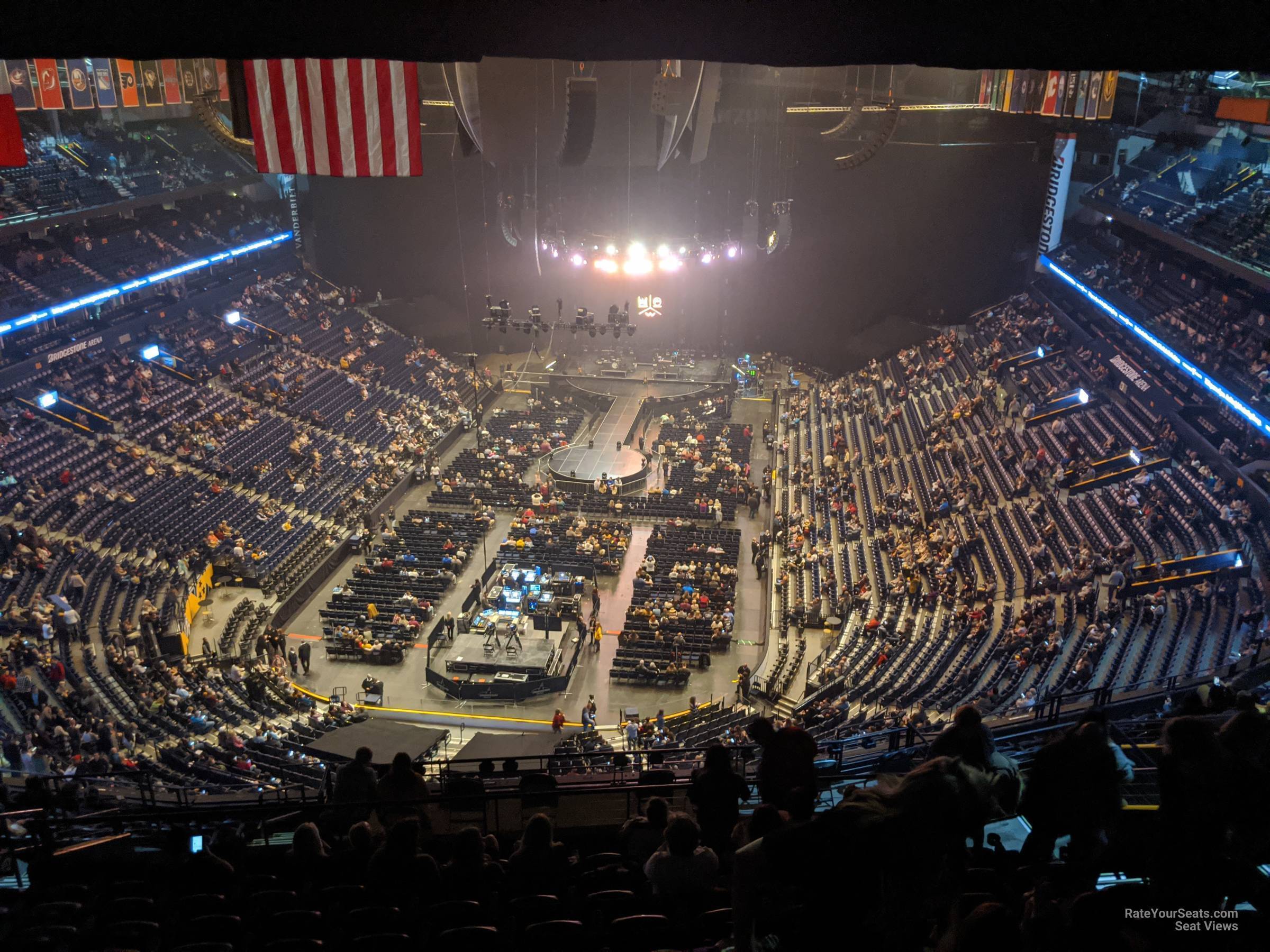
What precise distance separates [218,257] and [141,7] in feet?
110

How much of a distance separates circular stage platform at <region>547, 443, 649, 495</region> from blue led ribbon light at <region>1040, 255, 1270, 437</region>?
14175mm

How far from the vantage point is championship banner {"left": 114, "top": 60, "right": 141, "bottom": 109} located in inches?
907

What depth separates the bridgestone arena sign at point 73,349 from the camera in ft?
79.3

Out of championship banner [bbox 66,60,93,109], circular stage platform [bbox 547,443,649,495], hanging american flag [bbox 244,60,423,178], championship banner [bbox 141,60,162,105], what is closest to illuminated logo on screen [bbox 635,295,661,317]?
circular stage platform [bbox 547,443,649,495]

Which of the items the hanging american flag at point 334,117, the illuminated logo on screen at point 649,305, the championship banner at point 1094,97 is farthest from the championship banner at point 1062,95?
the hanging american flag at point 334,117

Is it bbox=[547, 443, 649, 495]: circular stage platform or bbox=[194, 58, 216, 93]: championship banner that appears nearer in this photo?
bbox=[194, 58, 216, 93]: championship banner

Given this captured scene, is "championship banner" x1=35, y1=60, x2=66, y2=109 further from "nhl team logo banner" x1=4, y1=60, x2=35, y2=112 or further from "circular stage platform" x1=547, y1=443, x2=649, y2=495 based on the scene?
"circular stage platform" x1=547, y1=443, x2=649, y2=495

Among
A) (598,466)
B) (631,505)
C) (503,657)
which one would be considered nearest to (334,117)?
(503,657)

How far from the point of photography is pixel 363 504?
81.1ft

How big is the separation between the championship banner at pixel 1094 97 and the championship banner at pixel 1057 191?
8.80 m

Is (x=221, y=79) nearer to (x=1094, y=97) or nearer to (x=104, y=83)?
(x=104, y=83)

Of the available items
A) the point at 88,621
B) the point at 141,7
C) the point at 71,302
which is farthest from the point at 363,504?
the point at 141,7

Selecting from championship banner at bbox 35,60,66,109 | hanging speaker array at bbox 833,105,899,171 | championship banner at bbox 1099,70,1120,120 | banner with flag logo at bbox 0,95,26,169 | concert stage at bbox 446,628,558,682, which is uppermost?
championship banner at bbox 35,60,66,109

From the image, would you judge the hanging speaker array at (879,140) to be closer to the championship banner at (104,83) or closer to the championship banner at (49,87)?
the championship banner at (104,83)
